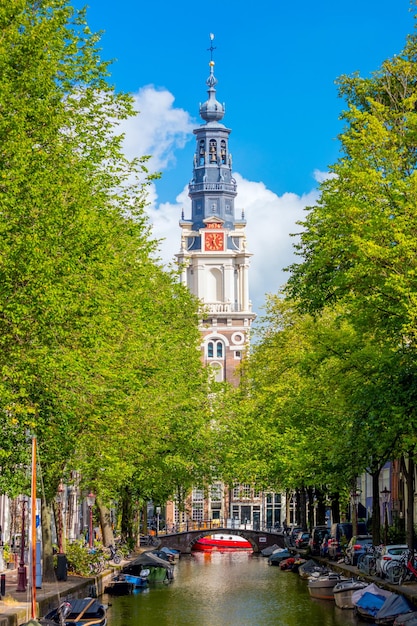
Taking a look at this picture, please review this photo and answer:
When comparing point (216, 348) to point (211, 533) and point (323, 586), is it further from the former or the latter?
point (323, 586)

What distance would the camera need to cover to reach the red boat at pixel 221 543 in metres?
106

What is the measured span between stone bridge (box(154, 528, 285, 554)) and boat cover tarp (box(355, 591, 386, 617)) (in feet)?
202

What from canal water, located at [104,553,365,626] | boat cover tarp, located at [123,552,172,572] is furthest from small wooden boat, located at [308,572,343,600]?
boat cover tarp, located at [123,552,172,572]

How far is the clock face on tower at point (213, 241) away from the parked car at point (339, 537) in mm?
88854

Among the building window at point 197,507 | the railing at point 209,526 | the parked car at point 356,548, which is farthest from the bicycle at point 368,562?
the building window at point 197,507

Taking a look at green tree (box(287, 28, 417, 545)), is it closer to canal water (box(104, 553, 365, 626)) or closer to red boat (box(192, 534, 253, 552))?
canal water (box(104, 553, 365, 626))

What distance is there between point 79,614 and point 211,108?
14064 cm

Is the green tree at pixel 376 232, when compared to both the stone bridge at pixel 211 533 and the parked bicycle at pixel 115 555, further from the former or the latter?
the stone bridge at pixel 211 533

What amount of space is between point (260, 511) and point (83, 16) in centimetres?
11306

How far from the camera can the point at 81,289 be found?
31797 mm

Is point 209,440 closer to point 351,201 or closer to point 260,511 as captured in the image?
point 351,201

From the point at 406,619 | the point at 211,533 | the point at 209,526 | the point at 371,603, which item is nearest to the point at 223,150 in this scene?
the point at 209,526

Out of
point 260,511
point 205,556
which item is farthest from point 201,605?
point 260,511

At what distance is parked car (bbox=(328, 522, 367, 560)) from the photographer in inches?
2522
